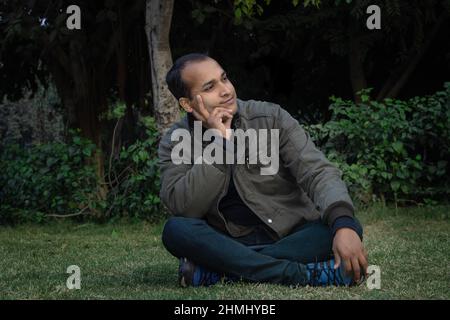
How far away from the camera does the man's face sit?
3.98m

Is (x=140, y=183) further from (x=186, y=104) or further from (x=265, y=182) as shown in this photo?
(x=265, y=182)

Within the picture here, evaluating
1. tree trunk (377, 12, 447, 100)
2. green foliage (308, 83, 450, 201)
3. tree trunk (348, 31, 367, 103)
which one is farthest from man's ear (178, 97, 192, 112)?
tree trunk (377, 12, 447, 100)

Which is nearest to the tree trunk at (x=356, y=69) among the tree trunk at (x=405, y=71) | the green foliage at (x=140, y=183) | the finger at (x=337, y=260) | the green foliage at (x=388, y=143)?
the tree trunk at (x=405, y=71)

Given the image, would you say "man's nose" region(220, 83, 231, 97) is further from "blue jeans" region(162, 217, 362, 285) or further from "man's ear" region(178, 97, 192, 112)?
"blue jeans" region(162, 217, 362, 285)

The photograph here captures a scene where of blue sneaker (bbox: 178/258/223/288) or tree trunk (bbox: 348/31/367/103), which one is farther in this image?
tree trunk (bbox: 348/31/367/103)

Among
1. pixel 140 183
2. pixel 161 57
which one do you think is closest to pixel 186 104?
pixel 161 57

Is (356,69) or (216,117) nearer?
(216,117)

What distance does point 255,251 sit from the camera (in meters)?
3.88

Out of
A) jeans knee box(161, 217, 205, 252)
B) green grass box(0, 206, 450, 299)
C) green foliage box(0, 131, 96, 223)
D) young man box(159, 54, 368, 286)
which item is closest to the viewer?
green grass box(0, 206, 450, 299)

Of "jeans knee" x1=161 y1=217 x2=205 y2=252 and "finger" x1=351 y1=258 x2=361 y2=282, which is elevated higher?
"jeans knee" x1=161 y1=217 x2=205 y2=252

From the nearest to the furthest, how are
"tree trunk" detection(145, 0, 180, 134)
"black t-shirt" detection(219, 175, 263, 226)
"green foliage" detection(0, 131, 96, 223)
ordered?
"black t-shirt" detection(219, 175, 263, 226)
"tree trunk" detection(145, 0, 180, 134)
"green foliage" detection(0, 131, 96, 223)

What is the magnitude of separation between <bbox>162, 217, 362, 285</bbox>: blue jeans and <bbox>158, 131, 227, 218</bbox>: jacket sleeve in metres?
0.08

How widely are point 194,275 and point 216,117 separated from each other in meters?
0.85

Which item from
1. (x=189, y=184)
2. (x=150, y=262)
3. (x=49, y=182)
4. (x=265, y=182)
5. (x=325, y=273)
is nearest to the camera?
(x=325, y=273)
